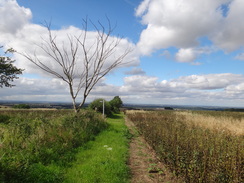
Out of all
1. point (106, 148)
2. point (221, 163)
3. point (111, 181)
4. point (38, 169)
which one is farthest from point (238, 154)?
point (38, 169)

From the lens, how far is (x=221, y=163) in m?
4.77

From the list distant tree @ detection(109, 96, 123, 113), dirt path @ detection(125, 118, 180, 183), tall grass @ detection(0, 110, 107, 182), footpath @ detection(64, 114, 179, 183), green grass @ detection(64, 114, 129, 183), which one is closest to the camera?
tall grass @ detection(0, 110, 107, 182)

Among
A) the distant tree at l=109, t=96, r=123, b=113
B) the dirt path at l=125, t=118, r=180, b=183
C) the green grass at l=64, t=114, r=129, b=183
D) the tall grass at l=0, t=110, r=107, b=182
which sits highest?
the distant tree at l=109, t=96, r=123, b=113

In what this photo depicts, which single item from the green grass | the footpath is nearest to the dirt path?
the footpath

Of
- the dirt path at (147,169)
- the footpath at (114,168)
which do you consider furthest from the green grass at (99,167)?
the dirt path at (147,169)

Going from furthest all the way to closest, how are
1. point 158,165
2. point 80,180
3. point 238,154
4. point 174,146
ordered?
point 174,146, point 158,165, point 238,154, point 80,180

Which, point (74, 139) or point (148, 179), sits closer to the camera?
point (148, 179)

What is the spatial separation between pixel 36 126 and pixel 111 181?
4.97 meters

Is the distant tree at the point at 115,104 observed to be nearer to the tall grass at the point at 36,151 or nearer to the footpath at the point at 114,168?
the tall grass at the point at 36,151

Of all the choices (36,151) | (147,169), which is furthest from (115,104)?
(36,151)

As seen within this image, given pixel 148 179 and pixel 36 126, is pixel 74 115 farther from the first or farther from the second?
pixel 148 179

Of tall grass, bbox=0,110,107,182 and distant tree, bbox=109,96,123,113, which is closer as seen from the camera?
tall grass, bbox=0,110,107,182

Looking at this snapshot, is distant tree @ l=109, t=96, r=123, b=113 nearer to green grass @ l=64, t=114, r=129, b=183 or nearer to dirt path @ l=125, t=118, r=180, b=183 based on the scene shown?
dirt path @ l=125, t=118, r=180, b=183

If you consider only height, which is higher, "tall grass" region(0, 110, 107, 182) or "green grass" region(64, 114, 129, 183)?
"tall grass" region(0, 110, 107, 182)
